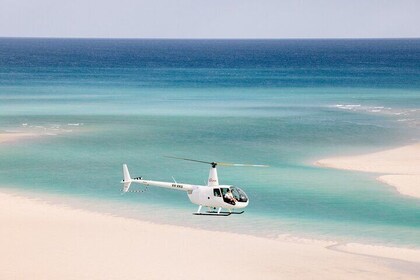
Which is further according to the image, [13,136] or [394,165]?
[13,136]

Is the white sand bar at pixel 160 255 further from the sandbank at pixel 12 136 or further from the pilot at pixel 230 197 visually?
the sandbank at pixel 12 136

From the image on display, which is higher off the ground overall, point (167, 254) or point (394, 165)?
point (394, 165)

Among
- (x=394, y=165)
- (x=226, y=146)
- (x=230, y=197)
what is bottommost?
(x=230, y=197)

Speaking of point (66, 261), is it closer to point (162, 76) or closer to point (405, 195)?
point (405, 195)

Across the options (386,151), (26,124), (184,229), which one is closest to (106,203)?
(184,229)

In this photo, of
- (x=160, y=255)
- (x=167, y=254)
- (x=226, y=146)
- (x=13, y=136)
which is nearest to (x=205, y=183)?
(x=167, y=254)

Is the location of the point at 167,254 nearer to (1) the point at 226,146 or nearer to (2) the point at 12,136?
(1) the point at 226,146
